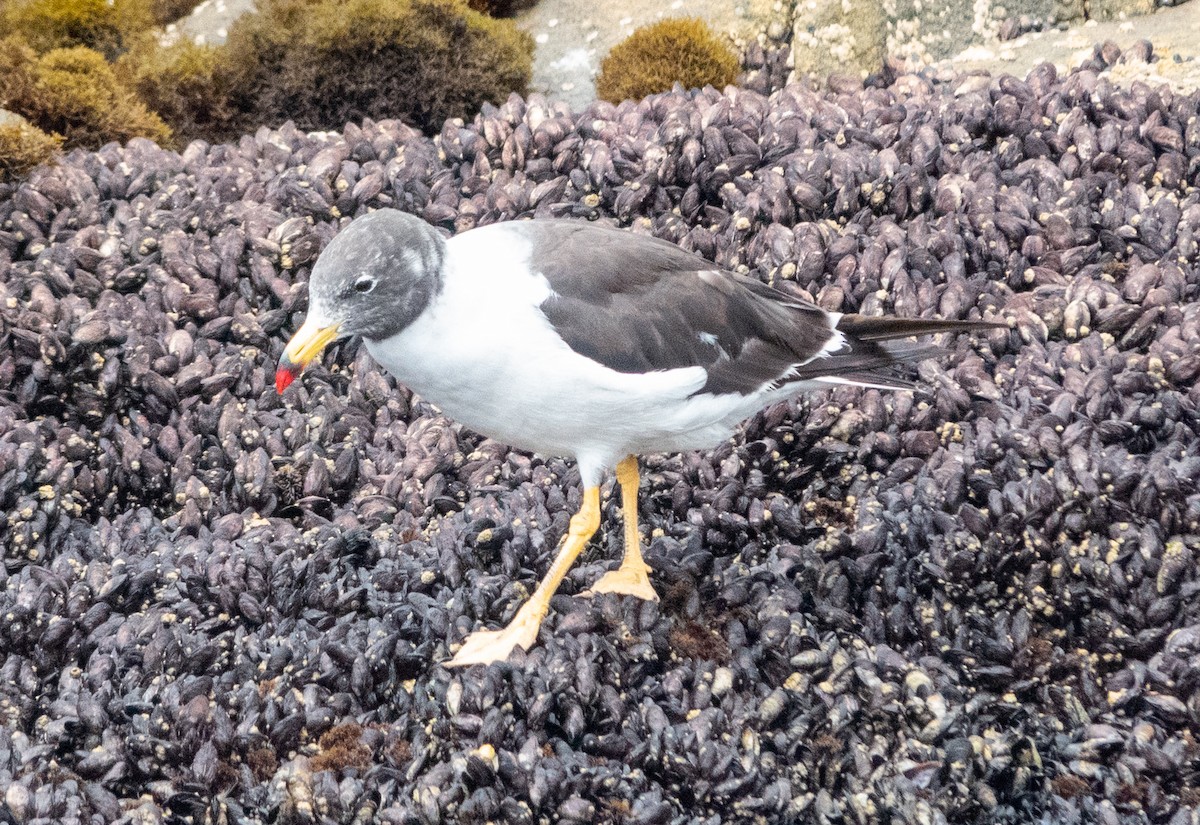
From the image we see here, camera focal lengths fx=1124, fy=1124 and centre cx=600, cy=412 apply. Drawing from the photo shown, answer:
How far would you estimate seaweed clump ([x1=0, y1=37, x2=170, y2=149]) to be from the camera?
5.91 m

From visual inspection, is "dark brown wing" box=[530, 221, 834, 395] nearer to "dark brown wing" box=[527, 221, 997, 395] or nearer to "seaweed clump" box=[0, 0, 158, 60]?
"dark brown wing" box=[527, 221, 997, 395]

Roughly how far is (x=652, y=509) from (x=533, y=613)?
0.89m

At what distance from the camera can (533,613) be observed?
12.2 ft

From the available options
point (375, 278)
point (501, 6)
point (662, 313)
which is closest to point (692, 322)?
point (662, 313)

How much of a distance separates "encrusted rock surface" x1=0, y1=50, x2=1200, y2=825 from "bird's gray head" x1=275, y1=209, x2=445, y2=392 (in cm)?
115

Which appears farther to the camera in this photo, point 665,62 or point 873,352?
point 665,62

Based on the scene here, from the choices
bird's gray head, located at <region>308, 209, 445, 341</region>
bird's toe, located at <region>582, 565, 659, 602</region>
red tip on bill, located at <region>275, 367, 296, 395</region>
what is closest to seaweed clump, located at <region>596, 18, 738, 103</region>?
bird's toe, located at <region>582, 565, 659, 602</region>

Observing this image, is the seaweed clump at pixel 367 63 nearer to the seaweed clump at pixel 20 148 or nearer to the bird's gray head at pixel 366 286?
the seaweed clump at pixel 20 148

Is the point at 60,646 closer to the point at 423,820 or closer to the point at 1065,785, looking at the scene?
the point at 423,820

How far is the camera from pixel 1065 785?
3457 mm

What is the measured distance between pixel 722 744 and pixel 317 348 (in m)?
1.74

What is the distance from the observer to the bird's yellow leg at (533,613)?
3.69 m

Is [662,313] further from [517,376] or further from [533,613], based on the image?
[533,613]

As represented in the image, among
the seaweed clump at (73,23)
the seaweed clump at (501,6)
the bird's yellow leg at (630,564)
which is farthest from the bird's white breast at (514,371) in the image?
the seaweed clump at (73,23)
